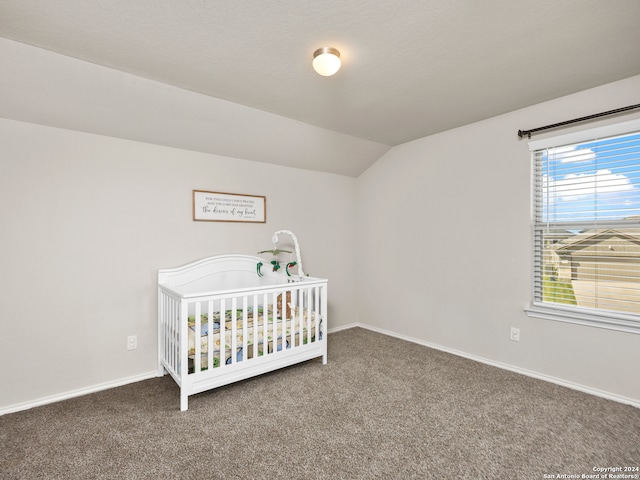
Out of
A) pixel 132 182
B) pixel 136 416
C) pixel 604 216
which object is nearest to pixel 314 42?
pixel 132 182

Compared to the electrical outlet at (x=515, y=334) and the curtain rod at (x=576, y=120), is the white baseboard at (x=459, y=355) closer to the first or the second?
the electrical outlet at (x=515, y=334)

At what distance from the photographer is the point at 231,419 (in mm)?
2029

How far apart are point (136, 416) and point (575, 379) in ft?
10.3

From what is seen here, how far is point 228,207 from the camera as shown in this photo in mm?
3143

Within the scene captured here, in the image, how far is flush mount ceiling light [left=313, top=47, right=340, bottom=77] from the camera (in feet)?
5.98

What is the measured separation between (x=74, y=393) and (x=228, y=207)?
1.88 meters

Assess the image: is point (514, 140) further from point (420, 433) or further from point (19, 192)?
point (19, 192)

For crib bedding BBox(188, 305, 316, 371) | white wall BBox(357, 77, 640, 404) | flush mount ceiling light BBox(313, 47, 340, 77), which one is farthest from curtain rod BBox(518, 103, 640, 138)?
crib bedding BBox(188, 305, 316, 371)

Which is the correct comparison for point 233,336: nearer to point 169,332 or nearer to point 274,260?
point 169,332

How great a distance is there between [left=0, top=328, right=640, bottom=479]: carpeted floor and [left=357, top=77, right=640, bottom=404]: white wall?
287mm

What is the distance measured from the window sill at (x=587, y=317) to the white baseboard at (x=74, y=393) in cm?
324

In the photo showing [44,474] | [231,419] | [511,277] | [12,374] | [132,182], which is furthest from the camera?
[511,277]

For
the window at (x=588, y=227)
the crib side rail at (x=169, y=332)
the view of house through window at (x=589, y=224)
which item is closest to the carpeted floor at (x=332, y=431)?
the crib side rail at (x=169, y=332)

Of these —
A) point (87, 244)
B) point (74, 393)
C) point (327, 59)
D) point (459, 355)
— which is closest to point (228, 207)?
point (87, 244)
